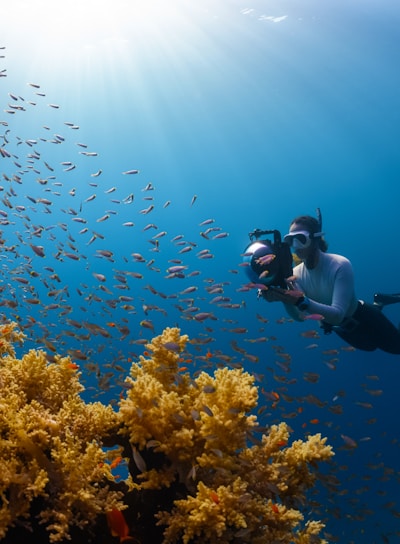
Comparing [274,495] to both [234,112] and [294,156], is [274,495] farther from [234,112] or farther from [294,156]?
[294,156]

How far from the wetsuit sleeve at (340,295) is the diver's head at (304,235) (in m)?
0.65

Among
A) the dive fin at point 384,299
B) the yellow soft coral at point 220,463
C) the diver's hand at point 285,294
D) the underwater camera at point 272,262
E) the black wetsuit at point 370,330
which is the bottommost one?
the black wetsuit at point 370,330

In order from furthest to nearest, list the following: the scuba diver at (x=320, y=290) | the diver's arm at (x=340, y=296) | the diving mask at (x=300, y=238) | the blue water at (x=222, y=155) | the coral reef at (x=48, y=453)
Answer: the blue water at (x=222, y=155) < the diving mask at (x=300, y=238) < the diver's arm at (x=340, y=296) < the scuba diver at (x=320, y=290) < the coral reef at (x=48, y=453)

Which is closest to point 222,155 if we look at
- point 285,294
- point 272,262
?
point 272,262

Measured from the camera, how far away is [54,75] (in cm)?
3569

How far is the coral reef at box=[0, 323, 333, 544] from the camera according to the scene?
2797 mm

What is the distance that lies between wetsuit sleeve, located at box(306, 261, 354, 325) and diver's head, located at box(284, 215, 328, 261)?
2.14ft

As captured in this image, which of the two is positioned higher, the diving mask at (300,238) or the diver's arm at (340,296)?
the diving mask at (300,238)

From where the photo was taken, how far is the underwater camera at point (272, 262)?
647 centimetres

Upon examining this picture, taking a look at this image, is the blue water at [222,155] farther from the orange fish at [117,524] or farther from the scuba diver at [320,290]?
the orange fish at [117,524]

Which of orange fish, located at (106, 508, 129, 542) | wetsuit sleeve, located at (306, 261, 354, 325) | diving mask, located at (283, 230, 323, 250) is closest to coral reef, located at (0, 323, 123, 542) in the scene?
orange fish, located at (106, 508, 129, 542)

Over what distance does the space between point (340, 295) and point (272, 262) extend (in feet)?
5.83

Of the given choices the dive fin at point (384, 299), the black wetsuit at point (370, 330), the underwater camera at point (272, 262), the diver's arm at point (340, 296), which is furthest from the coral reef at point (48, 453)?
the dive fin at point (384, 299)

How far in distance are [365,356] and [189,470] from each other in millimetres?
51909
